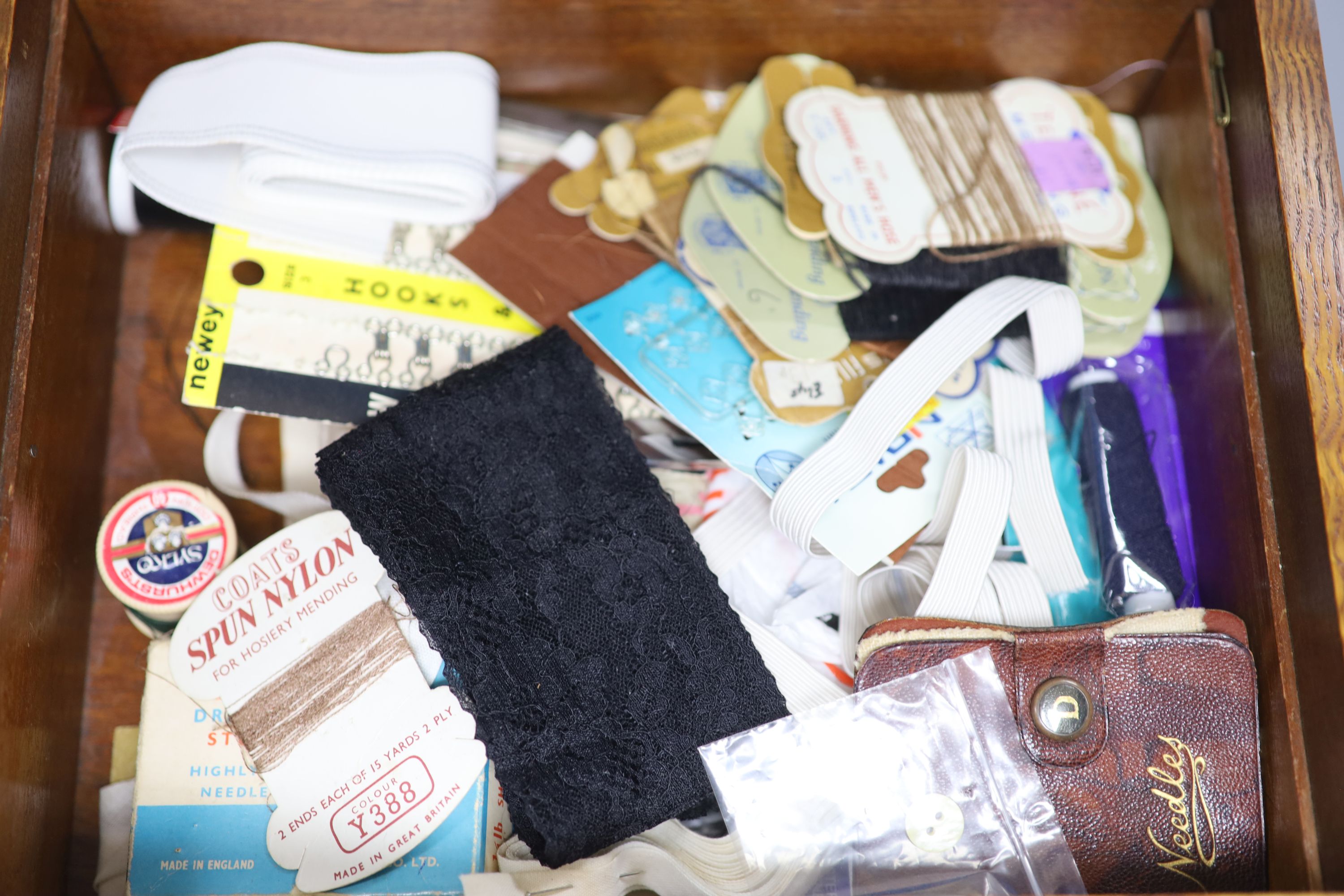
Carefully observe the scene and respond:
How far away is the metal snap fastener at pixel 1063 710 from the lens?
0.59 meters

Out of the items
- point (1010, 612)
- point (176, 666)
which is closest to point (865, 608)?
point (1010, 612)

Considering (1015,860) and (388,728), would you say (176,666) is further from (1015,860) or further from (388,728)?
(1015,860)

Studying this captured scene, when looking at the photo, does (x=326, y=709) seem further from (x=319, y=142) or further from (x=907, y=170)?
(x=907, y=170)

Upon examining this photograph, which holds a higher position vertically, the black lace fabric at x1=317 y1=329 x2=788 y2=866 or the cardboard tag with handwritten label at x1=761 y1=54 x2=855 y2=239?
the cardboard tag with handwritten label at x1=761 y1=54 x2=855 y2=239

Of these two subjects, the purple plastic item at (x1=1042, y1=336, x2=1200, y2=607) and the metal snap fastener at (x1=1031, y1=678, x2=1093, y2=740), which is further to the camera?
the purple plastic item at (x1=1042, y1=336, x2=1200, y2=607)

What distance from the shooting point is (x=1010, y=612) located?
65cm

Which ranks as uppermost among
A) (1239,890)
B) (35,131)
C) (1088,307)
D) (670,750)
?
(35,131)

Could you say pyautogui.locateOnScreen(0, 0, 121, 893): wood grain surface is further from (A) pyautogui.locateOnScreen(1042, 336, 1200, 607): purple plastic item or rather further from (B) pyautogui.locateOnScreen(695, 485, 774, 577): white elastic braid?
(A) pyautogui.locateOnScreen(1042, 336, 1200, 607): purple plastic item

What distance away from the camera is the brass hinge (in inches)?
27.3

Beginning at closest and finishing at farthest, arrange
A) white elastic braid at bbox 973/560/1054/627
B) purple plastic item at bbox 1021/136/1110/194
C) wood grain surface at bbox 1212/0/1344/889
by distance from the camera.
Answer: wood grain surface at bbox 1212/0/1344/889, white elastic braid at bbox 973/560/1054/627, purple plastic item at bbox 1021/136/1110/194

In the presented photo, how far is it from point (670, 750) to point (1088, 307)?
0.45m

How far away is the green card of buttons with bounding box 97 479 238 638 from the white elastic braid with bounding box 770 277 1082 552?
396 mm

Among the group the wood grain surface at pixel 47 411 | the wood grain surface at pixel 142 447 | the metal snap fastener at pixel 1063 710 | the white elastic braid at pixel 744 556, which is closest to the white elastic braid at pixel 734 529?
the white elastic braid at pixel 744 556

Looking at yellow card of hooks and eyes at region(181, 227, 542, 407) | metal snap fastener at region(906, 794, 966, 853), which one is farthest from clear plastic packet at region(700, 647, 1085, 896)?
yellow card of hooks and eyes at region(181, 227, 542, 407)
